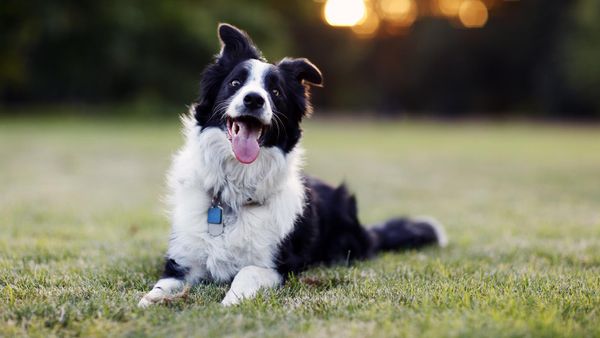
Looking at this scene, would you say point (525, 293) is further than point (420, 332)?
Yes

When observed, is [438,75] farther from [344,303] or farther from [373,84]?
[344,303]

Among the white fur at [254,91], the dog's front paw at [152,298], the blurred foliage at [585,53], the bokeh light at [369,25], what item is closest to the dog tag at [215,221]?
the dog's front paw at [152,298]

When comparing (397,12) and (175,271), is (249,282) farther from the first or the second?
(397,12)

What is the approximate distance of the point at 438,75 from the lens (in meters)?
55.1

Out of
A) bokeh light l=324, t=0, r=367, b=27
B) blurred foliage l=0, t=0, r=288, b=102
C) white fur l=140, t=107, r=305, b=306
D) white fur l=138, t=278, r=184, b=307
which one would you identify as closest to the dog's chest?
white fur l=140, t=107, r=305, b=306

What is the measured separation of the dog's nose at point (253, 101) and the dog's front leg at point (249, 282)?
1.16 meters

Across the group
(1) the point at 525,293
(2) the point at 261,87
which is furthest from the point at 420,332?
(2) the point at 261,87

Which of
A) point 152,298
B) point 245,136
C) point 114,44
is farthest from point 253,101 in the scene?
point 114,44

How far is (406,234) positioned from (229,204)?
246 centimetres

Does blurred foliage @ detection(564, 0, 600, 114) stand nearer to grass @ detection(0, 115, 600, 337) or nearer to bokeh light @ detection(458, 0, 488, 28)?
bokeh light @ detection(458, 0, 488, 28)

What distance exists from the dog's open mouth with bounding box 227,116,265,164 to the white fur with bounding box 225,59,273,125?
3.6 inches

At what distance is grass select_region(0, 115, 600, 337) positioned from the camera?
11.7 ft

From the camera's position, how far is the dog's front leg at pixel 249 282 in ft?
13.5

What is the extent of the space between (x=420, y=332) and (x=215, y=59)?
2.81m
